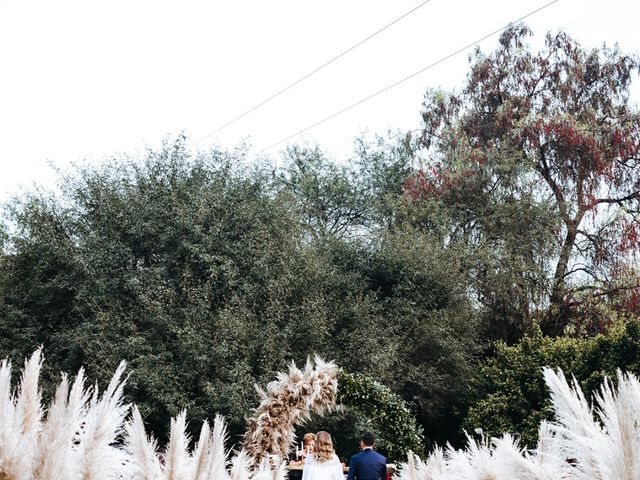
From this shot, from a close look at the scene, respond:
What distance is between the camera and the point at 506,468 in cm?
114

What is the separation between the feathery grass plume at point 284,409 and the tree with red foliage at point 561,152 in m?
11.8

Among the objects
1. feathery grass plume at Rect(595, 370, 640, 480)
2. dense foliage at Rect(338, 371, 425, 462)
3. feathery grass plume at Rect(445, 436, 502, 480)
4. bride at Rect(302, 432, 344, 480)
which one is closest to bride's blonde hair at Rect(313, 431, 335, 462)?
bride at Rect(302, 432, 344, 480)

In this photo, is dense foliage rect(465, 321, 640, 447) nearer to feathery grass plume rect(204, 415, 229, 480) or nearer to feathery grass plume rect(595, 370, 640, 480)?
feathery grass plume rect(204, 415, 229, 480)

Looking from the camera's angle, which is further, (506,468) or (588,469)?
(506,468)

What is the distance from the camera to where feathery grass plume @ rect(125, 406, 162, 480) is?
51.3 inches

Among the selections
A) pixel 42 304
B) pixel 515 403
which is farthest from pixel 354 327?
pixel 42 304

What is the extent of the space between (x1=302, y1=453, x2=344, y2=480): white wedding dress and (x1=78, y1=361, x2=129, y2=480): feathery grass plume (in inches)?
348

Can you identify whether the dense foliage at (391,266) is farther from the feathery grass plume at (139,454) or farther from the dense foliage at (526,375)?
the feathery grass plume at (139,454)

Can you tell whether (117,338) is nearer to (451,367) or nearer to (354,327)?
(354,327)

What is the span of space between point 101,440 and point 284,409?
1267 centimetres

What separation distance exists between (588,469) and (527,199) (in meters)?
24.1

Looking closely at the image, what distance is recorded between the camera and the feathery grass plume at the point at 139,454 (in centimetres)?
130

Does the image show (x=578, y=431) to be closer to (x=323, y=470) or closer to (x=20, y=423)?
(x=20, y=423)

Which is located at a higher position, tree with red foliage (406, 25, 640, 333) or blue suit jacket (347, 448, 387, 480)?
tree with red foliage (406, 25, 640, 333)
